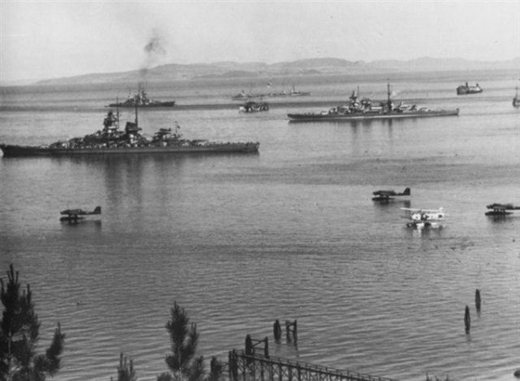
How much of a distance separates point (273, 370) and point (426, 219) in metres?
31.5

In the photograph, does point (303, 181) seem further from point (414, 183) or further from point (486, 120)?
point (486, 120)

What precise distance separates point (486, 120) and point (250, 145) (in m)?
55.6

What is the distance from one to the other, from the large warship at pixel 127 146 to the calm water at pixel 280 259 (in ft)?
26.7

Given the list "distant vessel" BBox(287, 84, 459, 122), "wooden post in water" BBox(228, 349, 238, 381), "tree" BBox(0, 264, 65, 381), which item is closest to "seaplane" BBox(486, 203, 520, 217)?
"wooden post in water" BBox(228, 349, 238, 381)

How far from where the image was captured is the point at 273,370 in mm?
33812

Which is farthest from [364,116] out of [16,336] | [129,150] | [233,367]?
[16,336]

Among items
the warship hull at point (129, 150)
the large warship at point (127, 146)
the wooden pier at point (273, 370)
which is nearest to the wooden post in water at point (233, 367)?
the wooden pier at point (273, 370)

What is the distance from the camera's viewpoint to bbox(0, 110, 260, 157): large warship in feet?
388

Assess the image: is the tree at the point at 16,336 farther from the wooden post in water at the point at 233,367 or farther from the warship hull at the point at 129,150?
the warship hull at the point at 129,150

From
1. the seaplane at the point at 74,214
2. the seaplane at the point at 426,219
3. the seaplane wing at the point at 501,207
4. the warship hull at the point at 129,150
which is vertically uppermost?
the warship hull at the point at 129,150

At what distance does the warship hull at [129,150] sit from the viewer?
118 metres

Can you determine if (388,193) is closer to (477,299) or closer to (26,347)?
(477,299)

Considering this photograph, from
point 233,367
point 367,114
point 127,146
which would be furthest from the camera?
point 367,114

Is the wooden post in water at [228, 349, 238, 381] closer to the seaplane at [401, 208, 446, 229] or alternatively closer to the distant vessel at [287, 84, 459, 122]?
the seaplane at [401, 208, 446, 229]
